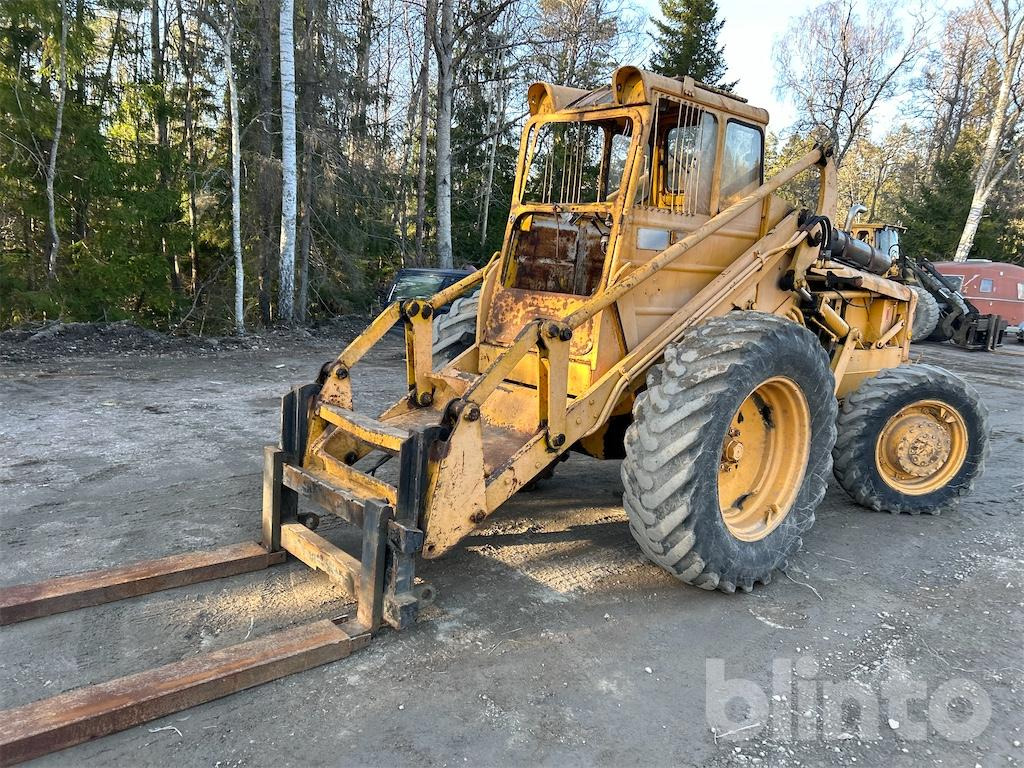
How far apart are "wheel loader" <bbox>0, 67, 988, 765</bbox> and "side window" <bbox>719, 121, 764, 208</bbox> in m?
0.02

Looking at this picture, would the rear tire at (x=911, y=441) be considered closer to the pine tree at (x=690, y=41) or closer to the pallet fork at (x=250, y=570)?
the pallet fork at (x=250, y=570)

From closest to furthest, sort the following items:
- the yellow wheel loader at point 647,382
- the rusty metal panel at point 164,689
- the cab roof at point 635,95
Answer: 1. the rusty metal panel at point 164,689
2. the yellow wheel loader at point 647,382
3. the cab roof at point 635,95

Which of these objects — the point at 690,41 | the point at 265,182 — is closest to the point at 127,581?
the point at 265,182

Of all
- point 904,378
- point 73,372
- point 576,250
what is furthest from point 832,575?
point 73,372

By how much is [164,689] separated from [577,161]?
3.88 metres

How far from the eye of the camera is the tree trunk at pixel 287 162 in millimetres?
12427

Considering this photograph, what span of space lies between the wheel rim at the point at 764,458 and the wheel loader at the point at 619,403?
0.01 m

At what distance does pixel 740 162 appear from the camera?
4793mm

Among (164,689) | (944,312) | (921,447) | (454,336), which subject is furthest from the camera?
(944,312)

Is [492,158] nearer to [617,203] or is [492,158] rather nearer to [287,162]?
[287,162]

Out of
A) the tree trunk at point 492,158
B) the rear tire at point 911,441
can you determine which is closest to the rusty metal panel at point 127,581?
the rear tire at point 911,441

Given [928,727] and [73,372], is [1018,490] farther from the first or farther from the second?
[73,372]

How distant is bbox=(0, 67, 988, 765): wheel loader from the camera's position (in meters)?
3.29

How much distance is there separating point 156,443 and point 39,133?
10235 millimetres
